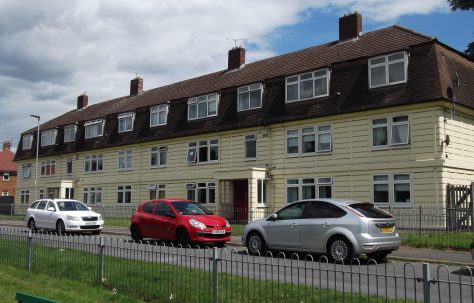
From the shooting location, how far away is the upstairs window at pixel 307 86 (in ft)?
83.5

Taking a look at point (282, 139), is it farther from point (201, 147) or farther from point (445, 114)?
point (445, 114)

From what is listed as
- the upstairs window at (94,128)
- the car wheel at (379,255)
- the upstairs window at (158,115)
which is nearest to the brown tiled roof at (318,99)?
the upstairs window at (158,115)

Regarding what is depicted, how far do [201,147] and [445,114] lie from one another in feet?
48.3

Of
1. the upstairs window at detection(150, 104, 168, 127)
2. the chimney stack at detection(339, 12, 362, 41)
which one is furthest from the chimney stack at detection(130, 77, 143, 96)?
the chimney stack at detection(339, 12, 362, 41)

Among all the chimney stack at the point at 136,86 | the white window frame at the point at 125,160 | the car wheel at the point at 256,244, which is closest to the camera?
the car wheel at the point at 256,244

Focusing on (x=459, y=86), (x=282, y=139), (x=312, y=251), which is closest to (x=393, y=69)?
(x=459, y=86)

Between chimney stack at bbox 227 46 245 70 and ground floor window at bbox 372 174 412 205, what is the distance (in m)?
14.7

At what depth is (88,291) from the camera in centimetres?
923

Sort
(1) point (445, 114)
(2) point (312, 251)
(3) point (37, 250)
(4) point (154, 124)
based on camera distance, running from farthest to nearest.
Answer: (4) point (154, 124) < (1) point (445, 114) < (2) point (312, 251) < (3) point (37, 250)

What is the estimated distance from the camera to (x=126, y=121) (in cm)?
3797

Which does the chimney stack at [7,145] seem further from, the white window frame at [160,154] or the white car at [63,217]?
the white car at [63,217]

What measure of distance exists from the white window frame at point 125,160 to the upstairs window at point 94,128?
11.3 feet

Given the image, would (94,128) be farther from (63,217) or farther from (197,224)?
(197,224)

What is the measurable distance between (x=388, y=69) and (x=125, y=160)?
2127 cm
